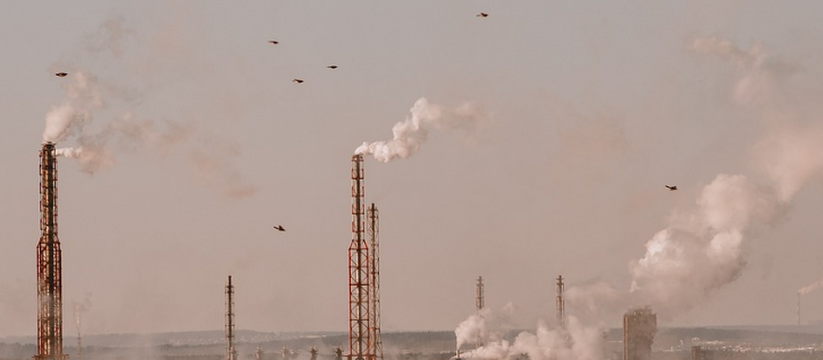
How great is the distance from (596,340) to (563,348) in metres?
A: 3.85

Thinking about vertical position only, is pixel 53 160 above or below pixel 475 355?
above

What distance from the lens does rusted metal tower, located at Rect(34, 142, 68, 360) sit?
13762 cm

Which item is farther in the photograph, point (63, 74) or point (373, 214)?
point (373, 214)

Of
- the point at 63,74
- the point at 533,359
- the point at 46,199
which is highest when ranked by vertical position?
the point at 63,74

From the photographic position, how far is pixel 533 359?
184 m

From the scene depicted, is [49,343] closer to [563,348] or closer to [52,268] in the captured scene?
[52,268]

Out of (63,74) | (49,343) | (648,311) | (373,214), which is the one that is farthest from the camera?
(648,311)

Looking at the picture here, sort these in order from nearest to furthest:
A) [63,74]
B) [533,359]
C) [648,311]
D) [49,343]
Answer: [63,74] → [49,343] → [533,359] → [648,311]

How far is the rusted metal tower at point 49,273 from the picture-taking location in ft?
452

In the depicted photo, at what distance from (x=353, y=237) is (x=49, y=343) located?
25.4 meters

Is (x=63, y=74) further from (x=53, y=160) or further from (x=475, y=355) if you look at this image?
(x=475, y=355)

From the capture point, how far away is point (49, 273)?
5453 inches

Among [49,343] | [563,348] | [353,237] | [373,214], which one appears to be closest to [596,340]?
[563,348]

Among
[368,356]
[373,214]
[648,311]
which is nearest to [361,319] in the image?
[368,356]
